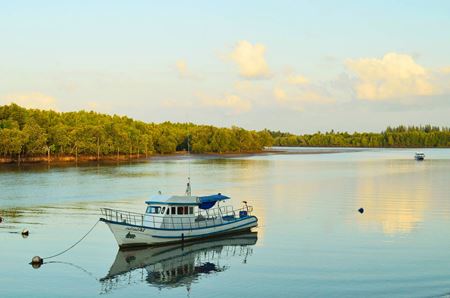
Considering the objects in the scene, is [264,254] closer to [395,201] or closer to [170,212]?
[170,212]

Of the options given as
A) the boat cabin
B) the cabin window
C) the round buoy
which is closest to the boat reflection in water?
the boat cabin

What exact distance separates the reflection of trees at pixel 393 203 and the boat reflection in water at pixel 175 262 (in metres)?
15.3

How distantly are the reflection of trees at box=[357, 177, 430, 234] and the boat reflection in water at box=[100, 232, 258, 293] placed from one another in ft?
50.2

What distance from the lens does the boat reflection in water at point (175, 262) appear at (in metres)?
35.0

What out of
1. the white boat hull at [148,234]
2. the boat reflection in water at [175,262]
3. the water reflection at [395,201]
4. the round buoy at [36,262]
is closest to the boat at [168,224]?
the white boat hull at [148,234]

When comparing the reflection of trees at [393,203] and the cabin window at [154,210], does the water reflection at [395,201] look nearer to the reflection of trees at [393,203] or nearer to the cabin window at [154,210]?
the reflection of trees at [393,203]

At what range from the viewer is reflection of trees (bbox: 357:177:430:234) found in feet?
181

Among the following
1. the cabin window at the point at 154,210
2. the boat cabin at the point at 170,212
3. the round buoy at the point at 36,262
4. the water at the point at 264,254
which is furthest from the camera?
the cabin window at the point at 154,210

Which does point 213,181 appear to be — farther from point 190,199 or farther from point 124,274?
point 124,274

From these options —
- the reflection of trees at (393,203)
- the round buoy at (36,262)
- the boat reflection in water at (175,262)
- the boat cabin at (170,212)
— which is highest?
the boat cabin at (170,212)

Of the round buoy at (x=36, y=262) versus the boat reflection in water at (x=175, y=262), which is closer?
the boat reflection in water at (x=175, y=262)

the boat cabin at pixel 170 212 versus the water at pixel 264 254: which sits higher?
the boat cabin at pixel 170 212

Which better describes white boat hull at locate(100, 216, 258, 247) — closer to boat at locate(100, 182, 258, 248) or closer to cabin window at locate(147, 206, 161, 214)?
boat at locate(100, 182, 258, 248)

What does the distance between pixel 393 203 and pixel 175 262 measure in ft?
131
